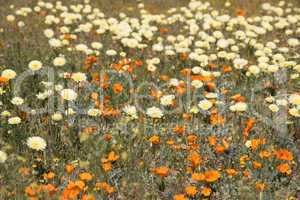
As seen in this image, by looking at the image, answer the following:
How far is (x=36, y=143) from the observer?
575cm

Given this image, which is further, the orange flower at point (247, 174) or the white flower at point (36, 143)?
the white flower at point (36, 143)

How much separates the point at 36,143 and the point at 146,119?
1470 millimetres

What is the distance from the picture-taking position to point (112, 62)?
28.9 ft

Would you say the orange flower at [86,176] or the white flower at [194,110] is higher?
the orange flower at [86,176]

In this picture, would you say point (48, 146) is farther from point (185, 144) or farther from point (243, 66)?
point (243, 66)

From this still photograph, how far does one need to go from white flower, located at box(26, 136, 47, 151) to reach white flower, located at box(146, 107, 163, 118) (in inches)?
51.7

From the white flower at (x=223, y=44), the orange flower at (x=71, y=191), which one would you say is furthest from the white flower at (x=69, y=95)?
the white flower at (x=223, y=44)

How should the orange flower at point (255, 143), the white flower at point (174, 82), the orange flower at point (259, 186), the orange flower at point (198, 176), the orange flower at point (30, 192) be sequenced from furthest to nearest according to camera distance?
the white flower at point (174, 82), the orange flower at point (255, 143), the orange flower at point (198, 176), the orange flower at point (259, 186), the orange flower at point (30, 192)

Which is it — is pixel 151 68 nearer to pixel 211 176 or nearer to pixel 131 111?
pixel 131 111

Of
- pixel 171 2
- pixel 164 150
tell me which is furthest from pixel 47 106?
pixel 171 2

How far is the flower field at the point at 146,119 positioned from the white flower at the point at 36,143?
0.02m

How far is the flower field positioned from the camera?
539 cm

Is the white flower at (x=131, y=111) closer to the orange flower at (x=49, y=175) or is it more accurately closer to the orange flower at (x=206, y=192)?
the orange flower at (x=49, y=175)

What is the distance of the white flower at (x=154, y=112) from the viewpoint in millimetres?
6598
